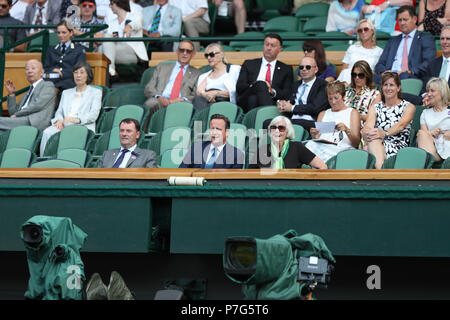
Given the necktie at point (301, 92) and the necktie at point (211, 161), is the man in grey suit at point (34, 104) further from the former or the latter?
the necktie at point (211, 161)

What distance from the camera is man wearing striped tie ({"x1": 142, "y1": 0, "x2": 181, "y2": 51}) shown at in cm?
1143

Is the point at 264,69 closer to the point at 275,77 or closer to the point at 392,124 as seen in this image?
the point at 275,77

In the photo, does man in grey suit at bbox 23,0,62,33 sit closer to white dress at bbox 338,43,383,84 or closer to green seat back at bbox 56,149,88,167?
green seat back at bbox 56,149,88,167

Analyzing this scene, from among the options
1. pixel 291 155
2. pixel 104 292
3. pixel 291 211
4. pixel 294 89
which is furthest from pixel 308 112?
pixel 104 292

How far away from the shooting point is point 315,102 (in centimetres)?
855

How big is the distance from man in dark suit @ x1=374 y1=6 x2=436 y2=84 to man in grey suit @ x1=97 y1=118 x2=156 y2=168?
9.57 feet

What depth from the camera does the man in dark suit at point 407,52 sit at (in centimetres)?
906

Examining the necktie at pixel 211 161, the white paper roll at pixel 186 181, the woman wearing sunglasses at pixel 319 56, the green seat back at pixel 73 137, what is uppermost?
the woman wearing sunglasses at pixel 319 56

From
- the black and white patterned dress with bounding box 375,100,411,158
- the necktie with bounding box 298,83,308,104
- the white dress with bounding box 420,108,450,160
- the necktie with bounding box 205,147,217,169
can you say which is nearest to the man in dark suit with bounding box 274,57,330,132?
the necktie with bounding box 298,83,308,104

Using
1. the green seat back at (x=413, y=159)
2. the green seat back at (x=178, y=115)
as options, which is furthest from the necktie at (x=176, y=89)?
the green seat back at (x=413, y=159)

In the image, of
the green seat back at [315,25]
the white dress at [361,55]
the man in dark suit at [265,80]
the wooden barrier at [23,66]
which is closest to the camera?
the man in dark suit at [265,80]

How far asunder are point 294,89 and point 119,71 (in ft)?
10.5

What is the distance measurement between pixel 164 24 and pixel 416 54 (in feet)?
12.5

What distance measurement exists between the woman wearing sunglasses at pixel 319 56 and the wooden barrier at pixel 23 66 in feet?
8.52
